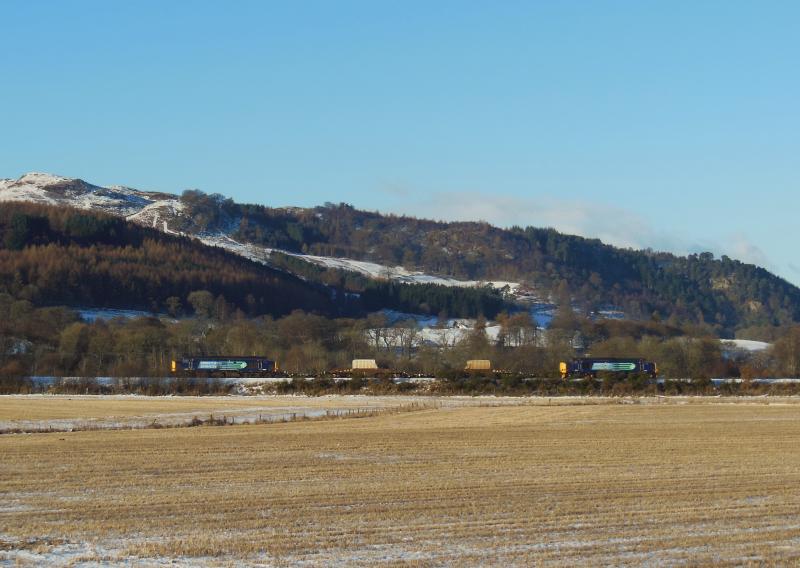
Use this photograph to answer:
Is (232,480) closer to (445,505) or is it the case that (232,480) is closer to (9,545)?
(445,505)

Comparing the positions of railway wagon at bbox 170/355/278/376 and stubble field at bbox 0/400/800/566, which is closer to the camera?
stubble field at bbox 0/400/800/566

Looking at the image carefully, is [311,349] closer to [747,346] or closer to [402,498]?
[747,346]

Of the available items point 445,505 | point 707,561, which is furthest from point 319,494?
point 707,561

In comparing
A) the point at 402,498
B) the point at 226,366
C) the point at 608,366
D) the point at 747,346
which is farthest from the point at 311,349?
the point at 402,498

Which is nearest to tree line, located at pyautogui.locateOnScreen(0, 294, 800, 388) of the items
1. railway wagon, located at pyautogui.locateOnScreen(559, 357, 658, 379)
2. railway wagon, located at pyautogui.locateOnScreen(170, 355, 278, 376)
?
railway wagon, located at pyautogui.locateOnScreen(170, 355, 278, 376)

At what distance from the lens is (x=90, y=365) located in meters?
116

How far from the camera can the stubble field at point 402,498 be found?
60.6ft

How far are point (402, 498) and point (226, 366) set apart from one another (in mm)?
97723

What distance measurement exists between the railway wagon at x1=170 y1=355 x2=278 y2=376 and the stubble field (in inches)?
2868

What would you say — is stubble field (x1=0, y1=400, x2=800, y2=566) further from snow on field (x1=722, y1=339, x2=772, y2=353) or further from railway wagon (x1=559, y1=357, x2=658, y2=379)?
snow on field (x1=722, y1=339, x2=772, y2=353)

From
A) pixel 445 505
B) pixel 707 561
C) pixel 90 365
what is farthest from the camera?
pixel 90 365

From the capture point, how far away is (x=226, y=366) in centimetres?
12019

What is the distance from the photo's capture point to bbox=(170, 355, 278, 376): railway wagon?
118m

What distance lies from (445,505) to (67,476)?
464 inches
